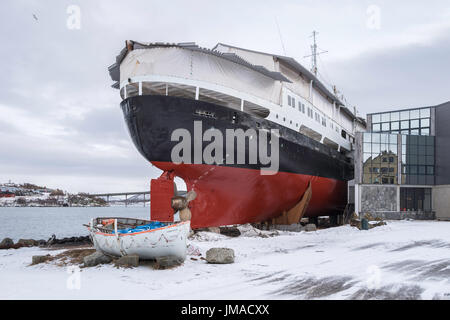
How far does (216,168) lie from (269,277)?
29.6ft

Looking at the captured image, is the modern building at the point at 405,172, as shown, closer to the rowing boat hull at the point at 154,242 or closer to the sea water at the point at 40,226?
the rowing boat hull at the point at 154,242

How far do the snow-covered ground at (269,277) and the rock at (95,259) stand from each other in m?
0.52

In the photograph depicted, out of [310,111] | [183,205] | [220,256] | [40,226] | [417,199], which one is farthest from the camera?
[40,226]

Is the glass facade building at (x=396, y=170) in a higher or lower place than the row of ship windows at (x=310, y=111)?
lower

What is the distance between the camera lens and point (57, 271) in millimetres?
11711

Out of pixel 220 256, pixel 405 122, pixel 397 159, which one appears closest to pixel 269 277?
pixel 220 256

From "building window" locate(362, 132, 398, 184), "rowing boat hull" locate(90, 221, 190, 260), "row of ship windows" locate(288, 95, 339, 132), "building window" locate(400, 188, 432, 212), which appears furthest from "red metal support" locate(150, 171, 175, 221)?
"building window" locate(400, 188, 432, 212)

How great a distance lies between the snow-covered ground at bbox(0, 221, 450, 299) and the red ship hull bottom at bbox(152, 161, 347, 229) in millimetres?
2956

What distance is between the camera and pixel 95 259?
478 inches

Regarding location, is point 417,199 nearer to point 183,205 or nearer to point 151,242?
point 183,205

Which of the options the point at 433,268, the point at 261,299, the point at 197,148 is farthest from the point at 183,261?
the point at 433,268

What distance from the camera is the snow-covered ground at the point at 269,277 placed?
8484 mm

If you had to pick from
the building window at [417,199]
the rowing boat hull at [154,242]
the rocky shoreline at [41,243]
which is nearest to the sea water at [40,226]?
the rocky shoreline at [41,243]

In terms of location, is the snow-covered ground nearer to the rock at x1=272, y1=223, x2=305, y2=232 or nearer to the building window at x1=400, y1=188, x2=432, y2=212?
the rock at x1=272, y1=223, x2=305, y2=232
